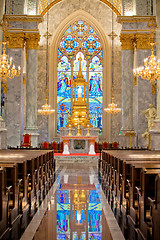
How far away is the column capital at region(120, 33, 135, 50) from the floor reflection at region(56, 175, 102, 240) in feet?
37.8

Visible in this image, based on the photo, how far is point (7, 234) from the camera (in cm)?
433

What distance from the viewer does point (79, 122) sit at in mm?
20953

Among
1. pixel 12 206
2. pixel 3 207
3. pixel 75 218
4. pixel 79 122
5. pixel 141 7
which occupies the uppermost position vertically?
pixel 141 7

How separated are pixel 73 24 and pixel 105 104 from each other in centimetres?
635

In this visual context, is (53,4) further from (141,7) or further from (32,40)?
(141,7)

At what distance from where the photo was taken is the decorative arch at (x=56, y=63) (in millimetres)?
24006

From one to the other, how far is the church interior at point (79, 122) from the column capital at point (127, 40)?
0.05 metres

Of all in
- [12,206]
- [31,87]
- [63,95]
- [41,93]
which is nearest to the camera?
[12,206]

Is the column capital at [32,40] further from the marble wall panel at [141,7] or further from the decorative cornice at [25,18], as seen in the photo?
the marble wall panel at [141,7]

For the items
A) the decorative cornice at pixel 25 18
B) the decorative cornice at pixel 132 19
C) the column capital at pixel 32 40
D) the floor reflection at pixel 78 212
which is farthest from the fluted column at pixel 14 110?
the floor reflection at pixel 78 212

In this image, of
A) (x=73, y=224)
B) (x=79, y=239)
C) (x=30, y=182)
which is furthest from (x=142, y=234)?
(x=30, y=182)

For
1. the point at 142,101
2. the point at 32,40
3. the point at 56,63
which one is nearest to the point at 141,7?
the point at 142,101

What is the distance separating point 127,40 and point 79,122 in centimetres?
→ 560

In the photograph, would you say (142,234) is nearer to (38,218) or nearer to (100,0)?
(38,218)
